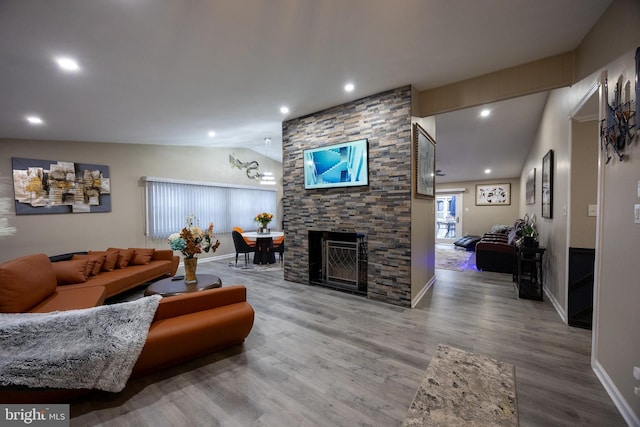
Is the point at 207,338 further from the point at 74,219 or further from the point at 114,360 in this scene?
the point at 74,219

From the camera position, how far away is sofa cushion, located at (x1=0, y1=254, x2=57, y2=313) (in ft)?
7.04

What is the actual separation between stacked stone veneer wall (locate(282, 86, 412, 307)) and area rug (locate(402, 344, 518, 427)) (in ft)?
4.05

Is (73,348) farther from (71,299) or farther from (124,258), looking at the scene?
(124,258)

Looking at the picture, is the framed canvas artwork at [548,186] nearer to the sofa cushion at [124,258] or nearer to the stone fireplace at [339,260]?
the stone fireplace at [339,260]

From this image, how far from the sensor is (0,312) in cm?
212

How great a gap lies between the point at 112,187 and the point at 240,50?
4.34 m

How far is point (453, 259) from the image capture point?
20.9ft

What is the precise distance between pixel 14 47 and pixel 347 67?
111 inches

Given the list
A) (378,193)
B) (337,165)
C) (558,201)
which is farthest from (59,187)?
(558,201)

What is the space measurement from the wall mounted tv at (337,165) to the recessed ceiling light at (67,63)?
2.78 m

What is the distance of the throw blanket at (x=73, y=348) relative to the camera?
153cm

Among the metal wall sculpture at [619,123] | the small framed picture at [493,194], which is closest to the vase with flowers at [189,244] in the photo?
the metal wall sculpture at [619,123]

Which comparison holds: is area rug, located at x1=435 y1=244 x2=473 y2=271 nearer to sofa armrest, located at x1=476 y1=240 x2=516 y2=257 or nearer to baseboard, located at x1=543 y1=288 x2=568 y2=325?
sofa armrest, located at x1=476 y1=240 x2=516 y2=257

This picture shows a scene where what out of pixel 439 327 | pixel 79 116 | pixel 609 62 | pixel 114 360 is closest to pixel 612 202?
pixel 609 62
